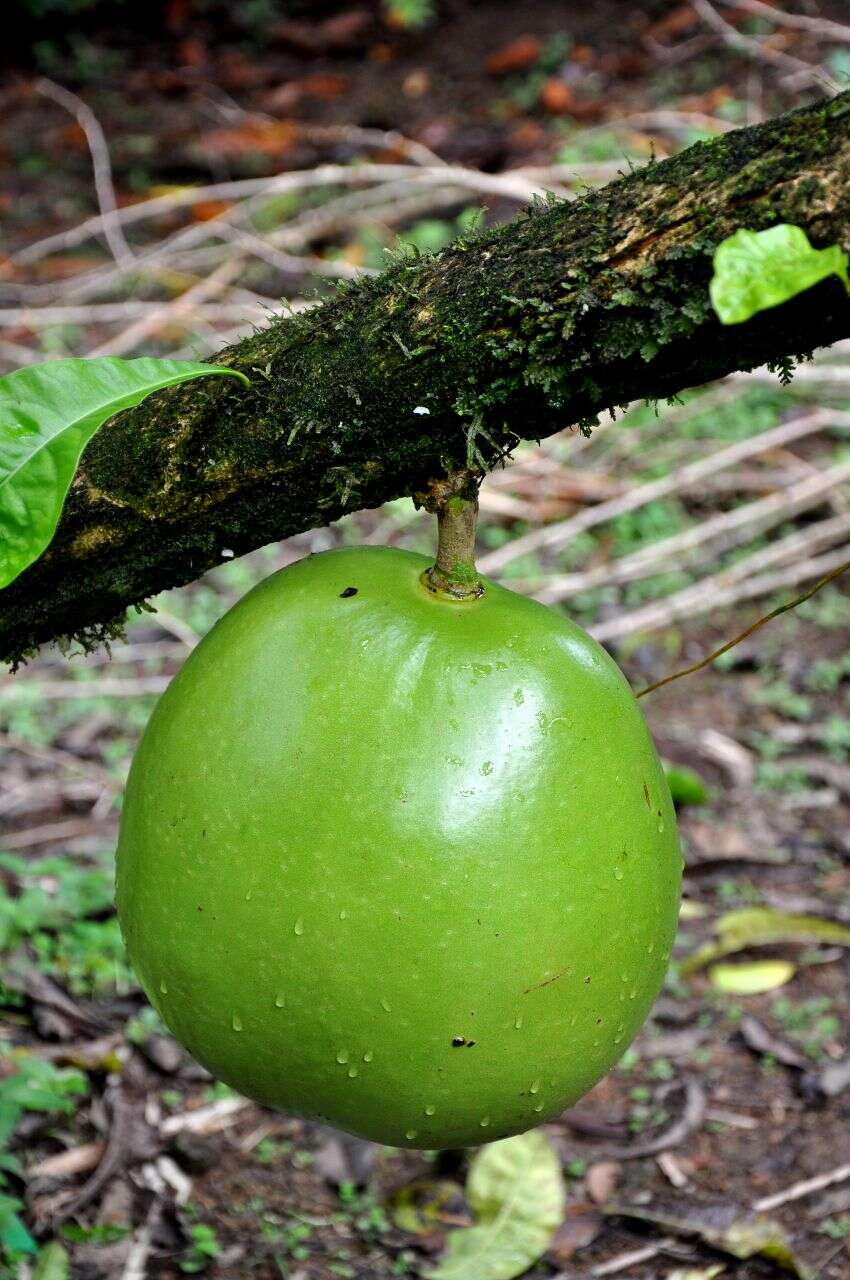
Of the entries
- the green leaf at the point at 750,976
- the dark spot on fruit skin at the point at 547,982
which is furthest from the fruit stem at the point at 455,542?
the green leaf at the point at 750,976

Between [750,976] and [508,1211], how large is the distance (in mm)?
816

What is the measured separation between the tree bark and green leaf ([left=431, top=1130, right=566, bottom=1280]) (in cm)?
111

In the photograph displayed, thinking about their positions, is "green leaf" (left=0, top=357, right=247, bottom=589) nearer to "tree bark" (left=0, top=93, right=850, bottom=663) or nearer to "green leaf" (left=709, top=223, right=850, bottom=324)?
"tree bark" (left=0, top=93, right=850, bottom=663)

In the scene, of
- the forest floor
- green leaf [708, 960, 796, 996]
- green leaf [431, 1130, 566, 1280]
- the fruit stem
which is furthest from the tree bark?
green leaf [708, 960, 796, 996]

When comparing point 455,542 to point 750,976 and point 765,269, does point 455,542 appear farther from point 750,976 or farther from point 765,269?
point 750,976

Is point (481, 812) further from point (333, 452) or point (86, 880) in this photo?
point (86, 880)

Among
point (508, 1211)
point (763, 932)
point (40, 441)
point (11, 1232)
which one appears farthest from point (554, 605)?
point (40, 441)

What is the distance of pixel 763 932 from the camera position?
2.74 metres

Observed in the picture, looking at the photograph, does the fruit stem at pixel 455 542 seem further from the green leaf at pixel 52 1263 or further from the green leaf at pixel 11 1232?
the green leaf at pixel 52 1263

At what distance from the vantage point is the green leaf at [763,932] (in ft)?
8.95

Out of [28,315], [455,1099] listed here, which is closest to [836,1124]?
[455,1099]

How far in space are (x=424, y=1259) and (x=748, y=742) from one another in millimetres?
1706

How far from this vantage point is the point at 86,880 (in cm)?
272

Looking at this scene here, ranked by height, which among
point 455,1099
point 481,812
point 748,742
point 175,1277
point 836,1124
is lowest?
point 748,742
